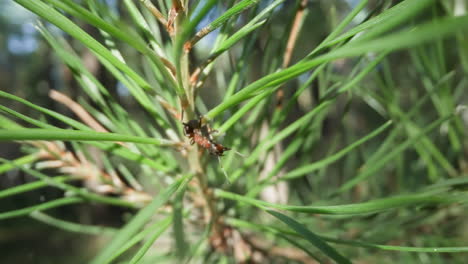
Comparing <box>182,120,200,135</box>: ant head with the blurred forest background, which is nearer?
<box>182,120,200,135</box>: ant head

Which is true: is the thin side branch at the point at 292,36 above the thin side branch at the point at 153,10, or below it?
below

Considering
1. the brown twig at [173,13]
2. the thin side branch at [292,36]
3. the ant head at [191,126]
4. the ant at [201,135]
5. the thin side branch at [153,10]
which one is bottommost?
the ant at [201,135]

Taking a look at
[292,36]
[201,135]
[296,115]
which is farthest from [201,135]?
[296,115]

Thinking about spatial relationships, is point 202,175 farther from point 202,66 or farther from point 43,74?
point 43,74

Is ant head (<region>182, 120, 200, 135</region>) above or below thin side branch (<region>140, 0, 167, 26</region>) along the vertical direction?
below

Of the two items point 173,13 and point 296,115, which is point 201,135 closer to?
point 173,13

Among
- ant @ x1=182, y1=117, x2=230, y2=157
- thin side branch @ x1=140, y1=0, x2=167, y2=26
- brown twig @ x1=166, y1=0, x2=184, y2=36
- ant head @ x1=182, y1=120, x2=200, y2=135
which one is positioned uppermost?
thin side branch @ x1=140, y1=0, x2=167, y2=26

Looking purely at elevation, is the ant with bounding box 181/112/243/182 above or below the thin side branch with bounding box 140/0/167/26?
below

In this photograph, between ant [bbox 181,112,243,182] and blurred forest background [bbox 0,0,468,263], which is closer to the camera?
ant [bbox 181,112,243,182]
